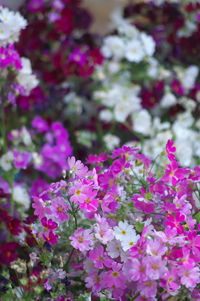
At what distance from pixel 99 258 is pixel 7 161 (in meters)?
0.95

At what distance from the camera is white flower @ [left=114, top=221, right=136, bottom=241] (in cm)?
137

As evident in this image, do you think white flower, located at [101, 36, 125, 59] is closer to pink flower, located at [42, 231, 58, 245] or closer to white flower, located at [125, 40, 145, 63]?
white flower, located at [125, 40, 145, 63]

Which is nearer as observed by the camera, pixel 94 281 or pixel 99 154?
pixel 94 281

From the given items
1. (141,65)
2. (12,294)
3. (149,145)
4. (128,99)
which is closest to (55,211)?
(12,294)

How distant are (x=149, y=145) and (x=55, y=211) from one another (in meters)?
1.21

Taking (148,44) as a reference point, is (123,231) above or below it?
below

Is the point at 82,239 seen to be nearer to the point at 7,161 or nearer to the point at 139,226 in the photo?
the point at 139,226

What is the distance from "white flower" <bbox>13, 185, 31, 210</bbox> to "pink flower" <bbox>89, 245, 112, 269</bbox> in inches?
36.9

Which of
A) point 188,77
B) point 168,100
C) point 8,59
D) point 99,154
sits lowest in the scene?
point 99,154

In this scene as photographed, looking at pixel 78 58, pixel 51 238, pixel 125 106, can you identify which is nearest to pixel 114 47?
pixel 78 58

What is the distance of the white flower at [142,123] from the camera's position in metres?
2.68

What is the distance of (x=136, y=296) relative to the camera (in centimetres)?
139

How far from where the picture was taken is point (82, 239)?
1382 millimetres

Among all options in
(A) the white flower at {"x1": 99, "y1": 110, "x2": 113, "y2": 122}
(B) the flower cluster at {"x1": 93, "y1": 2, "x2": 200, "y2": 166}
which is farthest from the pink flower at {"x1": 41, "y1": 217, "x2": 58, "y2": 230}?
(A) the white flower at {"x1": 99, "y1": 110, "x2": 113, "y2": 122}
